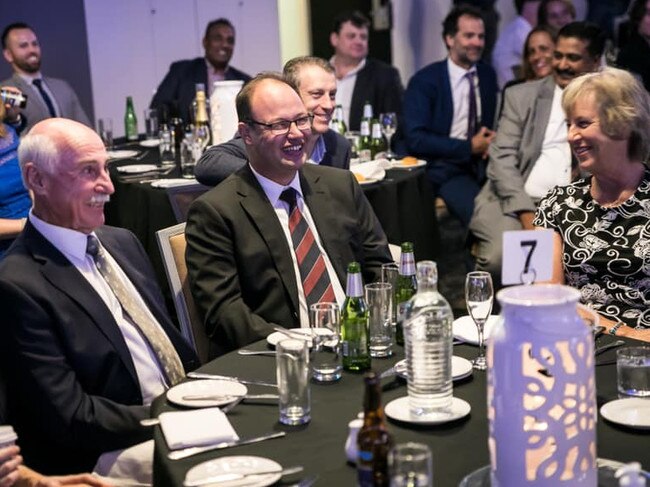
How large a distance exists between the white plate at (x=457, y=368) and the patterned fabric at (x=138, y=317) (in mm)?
624

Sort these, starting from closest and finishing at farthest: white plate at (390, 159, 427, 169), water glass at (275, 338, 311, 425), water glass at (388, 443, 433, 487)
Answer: water glass at (388, 443, 433, 487), water glass at (275, 338, 311, 425), white plate at (390, 159, 427, 169)

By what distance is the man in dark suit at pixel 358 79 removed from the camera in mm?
6922

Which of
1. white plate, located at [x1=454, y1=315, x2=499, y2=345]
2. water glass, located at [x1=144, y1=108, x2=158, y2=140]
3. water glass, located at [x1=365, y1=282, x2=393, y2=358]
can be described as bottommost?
white plate, located at [x1=454, y1=315, x2=499, y2=345]

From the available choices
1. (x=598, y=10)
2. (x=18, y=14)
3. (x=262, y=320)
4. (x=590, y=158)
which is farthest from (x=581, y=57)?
(x=18, y=14)

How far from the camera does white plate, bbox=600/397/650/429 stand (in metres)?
1.89

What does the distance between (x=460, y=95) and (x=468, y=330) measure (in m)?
4.26

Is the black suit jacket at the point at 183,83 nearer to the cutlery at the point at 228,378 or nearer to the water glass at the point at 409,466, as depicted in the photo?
the cutlery at the point at 228,378

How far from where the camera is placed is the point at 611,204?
3.07 meters

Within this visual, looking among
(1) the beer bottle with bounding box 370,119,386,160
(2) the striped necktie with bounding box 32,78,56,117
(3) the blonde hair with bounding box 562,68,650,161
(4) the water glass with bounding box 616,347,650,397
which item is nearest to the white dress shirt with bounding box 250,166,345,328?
(3) the blonde hair with bounding box 562,68,650,161

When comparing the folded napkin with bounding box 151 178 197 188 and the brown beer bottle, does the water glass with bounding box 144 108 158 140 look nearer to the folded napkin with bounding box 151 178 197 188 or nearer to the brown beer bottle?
the folded napkin with bounding box 151 178 197 188

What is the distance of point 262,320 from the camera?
9.47 feet

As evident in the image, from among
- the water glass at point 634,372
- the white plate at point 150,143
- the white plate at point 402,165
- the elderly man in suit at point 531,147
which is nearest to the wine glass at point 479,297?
the water glass at point 634,372

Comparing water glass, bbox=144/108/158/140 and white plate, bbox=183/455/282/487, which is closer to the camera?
white plate, bbox=183/455/282/487

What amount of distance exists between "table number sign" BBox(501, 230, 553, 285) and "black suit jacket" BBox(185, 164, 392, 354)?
3.66ft
